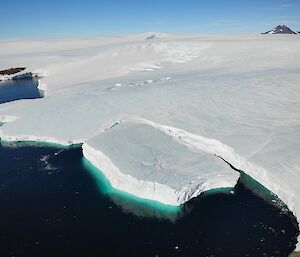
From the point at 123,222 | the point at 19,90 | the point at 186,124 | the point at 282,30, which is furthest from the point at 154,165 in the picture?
the point at 282,30

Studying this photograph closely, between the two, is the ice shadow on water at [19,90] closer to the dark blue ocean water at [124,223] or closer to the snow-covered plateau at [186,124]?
the snow-covered plateau at [186,124]

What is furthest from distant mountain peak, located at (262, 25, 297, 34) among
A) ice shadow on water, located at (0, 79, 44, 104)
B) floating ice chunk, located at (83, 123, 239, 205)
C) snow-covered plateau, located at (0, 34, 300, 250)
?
floating ice chunk, located at (83, 123, 239, 205)

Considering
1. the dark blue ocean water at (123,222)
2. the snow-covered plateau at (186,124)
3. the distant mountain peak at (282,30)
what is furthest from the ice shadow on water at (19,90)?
the distant mountain peak at (282,30)

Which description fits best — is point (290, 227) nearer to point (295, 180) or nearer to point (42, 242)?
point (295, 180)

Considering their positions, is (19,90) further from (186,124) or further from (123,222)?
(123,222)

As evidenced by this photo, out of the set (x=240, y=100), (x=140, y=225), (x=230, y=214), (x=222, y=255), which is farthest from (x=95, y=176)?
(x=240, y=100)

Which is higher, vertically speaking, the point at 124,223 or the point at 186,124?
the point at 186,124
